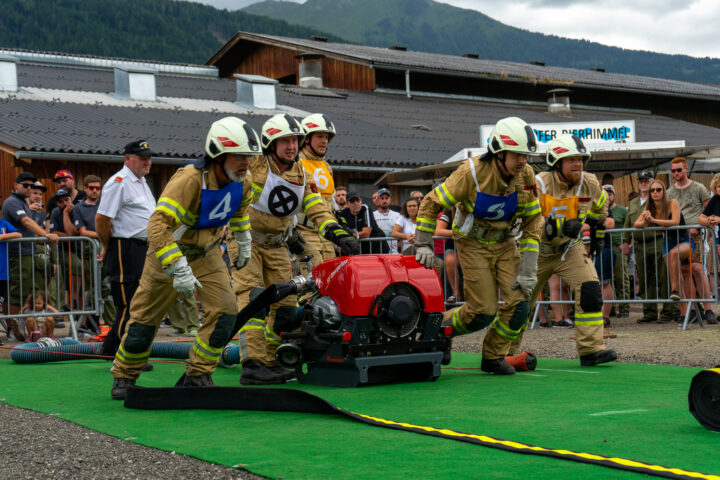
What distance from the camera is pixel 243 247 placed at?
7.38m

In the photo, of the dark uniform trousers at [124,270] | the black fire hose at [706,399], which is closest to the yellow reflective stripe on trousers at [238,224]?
the dark uniform trousers at [124,270]

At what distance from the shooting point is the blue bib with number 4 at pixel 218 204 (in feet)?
22.5

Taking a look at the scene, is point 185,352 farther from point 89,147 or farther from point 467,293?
point 89,147

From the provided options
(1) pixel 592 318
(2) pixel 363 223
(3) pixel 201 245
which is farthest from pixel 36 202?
(1) pixel 592 318

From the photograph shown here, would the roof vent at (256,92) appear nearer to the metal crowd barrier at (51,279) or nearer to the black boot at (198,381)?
the metal crowd barrier at (51,279)

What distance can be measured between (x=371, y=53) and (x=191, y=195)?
105 ft

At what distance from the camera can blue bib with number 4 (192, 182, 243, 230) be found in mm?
6859

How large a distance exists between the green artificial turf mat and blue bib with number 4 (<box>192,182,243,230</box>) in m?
1.46

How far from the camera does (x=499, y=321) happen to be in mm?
8188

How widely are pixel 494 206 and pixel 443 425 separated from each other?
2821 millimetres

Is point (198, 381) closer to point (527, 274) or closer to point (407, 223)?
point (527, 274)

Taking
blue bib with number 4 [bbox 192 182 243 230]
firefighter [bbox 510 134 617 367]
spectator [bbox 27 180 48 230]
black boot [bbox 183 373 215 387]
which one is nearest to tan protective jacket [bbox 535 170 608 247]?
firefighter [bbox 510 134 617 367]

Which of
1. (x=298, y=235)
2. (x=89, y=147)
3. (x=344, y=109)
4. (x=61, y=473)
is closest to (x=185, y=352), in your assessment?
(x=298, y=235)

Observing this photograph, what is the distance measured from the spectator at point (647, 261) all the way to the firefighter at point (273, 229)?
617 cm
